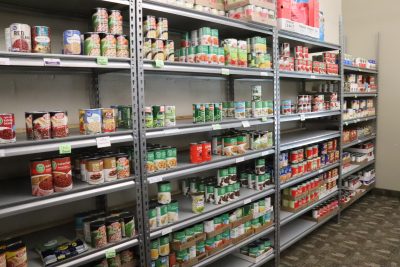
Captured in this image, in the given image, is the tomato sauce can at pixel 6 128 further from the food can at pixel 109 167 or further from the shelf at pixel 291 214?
the shelf at pixel 291 214

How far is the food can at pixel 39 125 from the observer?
1673 mm

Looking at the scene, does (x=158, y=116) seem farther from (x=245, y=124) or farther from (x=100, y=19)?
(x=245, y=124)

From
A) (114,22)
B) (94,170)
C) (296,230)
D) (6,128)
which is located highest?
(114,22)

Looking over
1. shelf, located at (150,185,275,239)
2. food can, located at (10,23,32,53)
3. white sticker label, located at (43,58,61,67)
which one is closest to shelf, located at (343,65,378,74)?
shelf, located at (150,185,275,239)

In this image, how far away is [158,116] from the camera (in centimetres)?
219

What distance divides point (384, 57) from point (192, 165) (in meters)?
4.69

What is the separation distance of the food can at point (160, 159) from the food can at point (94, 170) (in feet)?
1.30

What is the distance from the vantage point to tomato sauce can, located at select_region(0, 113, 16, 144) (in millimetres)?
1558

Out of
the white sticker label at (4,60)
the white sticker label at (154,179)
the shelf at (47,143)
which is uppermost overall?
the white sticker label at (4,60)

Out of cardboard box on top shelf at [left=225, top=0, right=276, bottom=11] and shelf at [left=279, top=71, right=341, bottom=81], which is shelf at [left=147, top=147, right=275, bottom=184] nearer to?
shelf at [left=279, top=71, right=341, bottom=81]

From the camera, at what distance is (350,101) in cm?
494

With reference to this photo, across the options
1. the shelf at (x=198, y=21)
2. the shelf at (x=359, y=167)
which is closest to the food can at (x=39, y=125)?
the shelf at (x=198, y=21)

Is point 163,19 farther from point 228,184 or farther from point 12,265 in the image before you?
point 12,265

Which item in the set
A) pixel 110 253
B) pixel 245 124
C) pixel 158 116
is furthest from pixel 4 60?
pixel 245 124
